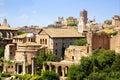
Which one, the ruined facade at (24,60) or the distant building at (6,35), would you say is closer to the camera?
the ruined facade at (24,60)

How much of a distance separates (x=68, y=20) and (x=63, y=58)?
2754 inches

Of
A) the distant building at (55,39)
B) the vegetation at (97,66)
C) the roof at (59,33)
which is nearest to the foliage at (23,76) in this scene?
the vegetation at (97,66)

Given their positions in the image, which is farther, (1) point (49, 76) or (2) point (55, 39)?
(2) point (55, 39)

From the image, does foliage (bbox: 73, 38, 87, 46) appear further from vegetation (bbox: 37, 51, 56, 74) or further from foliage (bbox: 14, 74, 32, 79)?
foliage (bbox: 14, 74, 32, 79)

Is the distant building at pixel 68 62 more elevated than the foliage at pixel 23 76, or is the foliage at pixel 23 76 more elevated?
the distant building at pixel 68 62

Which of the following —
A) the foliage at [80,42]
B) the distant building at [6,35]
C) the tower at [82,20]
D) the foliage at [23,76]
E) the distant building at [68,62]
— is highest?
the tower at [82,20]

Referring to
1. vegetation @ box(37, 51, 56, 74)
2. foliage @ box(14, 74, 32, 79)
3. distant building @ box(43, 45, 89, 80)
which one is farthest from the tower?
foliage @ box(14, 74, 32, 79)

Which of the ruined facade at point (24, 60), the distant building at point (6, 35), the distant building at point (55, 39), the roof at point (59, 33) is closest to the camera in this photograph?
the ruined facade at point (24, 60)

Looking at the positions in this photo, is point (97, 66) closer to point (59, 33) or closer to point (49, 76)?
point (49, 76)

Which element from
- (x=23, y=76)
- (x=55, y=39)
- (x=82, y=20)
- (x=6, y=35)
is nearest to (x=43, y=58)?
(x=23, y=76)

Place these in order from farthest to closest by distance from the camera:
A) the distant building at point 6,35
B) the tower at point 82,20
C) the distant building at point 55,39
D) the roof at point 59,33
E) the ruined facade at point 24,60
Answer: the tower at point 82,20
the distant building at point 6,35
the roof at point 59,33
the distant building at point 55,39
the ruined facade at point 24,60

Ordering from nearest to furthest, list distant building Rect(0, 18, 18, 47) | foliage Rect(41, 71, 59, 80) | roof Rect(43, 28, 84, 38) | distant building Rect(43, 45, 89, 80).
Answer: foliage Rect(41, 71, 59, 80), distant building Rect(43, 45, 89, 80), roof Rect(43, 28, 84, 38), distant building Rect(0, 18, 18, 47)

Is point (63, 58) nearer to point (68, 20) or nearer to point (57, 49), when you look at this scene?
point (57, 49)

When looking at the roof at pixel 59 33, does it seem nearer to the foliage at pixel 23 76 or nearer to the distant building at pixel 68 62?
the distant building at pixel 68 62
